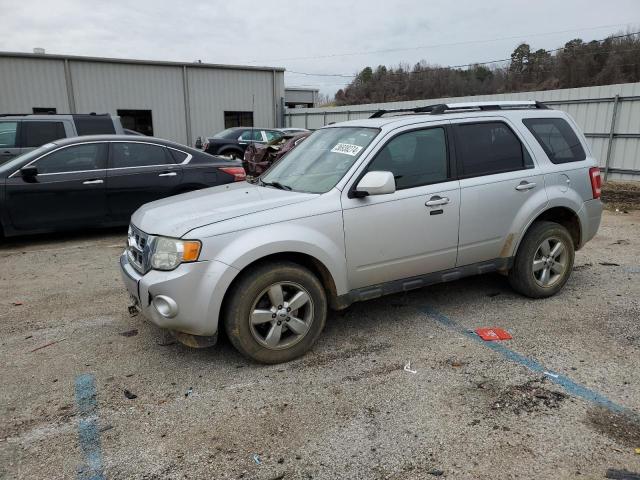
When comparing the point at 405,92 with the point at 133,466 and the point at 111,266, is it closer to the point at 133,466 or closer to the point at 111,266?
the point at 111,266

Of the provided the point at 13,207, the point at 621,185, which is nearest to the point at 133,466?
the point at 13,207

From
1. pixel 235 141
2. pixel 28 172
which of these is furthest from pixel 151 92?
pixel 28 172

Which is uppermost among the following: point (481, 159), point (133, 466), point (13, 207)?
point (481, 159)

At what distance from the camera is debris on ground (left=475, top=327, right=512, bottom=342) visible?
4.20 metres

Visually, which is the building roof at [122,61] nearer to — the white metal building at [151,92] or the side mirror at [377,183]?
the white metal building at [151,92]

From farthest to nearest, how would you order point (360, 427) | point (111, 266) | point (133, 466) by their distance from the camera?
point (111, 266), point (360, 427), point (133, 466)

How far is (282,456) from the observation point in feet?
9.04

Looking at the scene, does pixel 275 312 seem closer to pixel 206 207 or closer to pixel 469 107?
pixel 206 207

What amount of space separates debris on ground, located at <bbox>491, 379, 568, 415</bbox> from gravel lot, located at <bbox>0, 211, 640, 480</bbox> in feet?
0.04

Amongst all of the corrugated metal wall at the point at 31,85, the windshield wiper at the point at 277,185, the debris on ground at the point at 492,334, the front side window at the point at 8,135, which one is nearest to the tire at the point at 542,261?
the debris on ground at the point at 492,334

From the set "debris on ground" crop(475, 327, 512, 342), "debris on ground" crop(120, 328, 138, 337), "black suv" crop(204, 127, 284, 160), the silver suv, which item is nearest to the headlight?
the silver suv

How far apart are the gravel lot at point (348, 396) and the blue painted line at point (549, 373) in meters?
0.01

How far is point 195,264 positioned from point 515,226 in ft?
9.69

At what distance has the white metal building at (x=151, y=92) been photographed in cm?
2112
